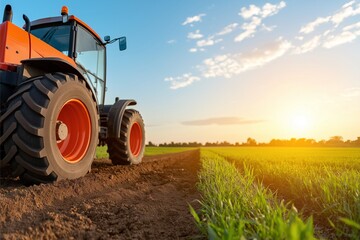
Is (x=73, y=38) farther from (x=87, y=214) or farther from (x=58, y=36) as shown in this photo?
(x=87, y=214)

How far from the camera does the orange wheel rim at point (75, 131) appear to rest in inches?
160

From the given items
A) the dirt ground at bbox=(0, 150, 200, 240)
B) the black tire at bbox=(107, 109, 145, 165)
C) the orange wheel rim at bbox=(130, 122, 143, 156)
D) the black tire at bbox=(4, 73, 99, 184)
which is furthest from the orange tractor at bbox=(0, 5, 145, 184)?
the orange wheel rim at bbox=(130, 122, 143, 156)

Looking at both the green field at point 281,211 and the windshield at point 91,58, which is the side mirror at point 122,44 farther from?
the green field at point 281,211

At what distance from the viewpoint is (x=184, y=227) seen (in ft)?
7.40

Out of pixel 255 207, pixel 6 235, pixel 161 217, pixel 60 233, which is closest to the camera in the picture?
pixel 6 235

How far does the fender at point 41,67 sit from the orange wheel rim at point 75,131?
19.6 inches

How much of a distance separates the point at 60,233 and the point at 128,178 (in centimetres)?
292

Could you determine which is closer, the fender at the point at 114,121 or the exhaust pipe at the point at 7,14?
the exhaust pipe at the point at 7,14

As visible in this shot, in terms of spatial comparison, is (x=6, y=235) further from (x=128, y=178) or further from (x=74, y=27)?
(x=74, y=27)

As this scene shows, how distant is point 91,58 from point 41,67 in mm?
1984

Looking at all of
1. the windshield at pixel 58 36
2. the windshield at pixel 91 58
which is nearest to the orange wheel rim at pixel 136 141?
the windshield at pixel 91 58

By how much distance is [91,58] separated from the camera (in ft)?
19.1

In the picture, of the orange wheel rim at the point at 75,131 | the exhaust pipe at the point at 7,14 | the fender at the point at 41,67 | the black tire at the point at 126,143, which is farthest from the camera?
the black tire at the point at 126,143

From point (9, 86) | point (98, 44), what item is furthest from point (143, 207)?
point (98, 44)
